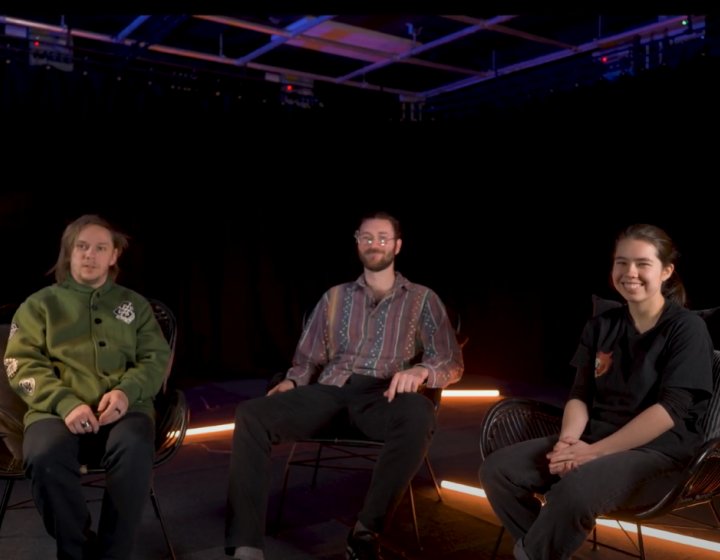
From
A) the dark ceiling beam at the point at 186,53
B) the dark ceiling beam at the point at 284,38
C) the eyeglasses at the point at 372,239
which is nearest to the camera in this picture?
the eyeglasses at the point at 372,239

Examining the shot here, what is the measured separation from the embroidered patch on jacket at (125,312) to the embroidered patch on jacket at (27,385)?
368 millimetres

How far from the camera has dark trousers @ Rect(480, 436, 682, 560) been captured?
186 cm

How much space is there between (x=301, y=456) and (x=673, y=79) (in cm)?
373

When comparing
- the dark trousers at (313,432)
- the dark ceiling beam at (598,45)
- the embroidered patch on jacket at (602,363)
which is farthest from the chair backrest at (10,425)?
the dark ceiling beam at (598,45)

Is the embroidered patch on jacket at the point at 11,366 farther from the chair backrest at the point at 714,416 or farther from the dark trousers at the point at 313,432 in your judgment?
the chair backrest at the point at 714,416

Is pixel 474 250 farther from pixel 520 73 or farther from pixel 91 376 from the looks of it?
pixel 91 376

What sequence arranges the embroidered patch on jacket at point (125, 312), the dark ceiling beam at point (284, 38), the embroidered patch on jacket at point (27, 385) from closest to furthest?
the embroidered patch on jacket at point (27, 385), the embroidered patch on jacket at point (125, 312), the dark ceiling beam at point (284, 38)

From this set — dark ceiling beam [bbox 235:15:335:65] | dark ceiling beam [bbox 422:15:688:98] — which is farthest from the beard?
dark ceiling beam [bbox 422:15:688:98]

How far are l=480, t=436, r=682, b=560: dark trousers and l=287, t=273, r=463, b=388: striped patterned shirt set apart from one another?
707 millimetres

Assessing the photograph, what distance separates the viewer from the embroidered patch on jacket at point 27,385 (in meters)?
2.35

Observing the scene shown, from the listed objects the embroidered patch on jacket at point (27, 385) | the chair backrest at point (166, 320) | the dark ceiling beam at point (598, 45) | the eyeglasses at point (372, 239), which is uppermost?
the dark ceiling beam at point (598, 45)

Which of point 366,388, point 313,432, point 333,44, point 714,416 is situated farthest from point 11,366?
point 333,44

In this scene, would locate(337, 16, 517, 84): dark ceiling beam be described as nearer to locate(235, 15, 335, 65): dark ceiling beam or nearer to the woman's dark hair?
locate(235, 15, 335, 65): dark ceiling beam

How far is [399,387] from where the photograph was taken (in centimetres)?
264
